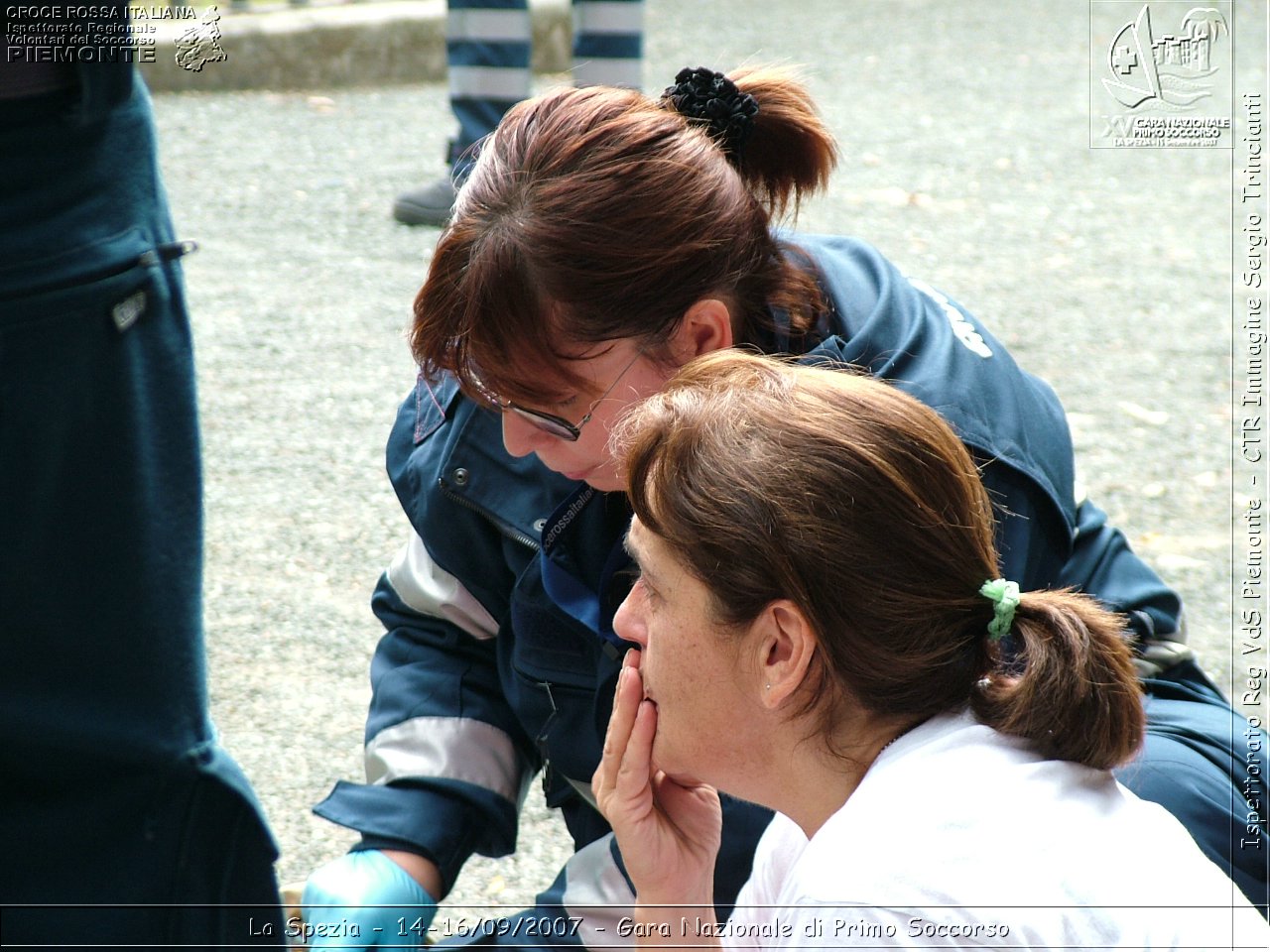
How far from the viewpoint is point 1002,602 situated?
1.29 meters

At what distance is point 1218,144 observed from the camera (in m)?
6.61

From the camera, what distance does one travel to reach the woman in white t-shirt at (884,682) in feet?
3.84

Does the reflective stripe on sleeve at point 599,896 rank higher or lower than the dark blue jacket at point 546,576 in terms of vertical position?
lower

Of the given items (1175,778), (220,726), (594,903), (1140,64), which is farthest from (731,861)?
(1140,64)

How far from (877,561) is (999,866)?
10.9 inches

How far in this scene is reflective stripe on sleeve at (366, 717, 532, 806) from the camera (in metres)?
1.95

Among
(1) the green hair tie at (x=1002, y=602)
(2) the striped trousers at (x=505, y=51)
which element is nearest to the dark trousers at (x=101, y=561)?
(1) the green hair tie at (x=1002, y=602)

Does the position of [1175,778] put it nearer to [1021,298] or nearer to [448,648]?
[448,648]

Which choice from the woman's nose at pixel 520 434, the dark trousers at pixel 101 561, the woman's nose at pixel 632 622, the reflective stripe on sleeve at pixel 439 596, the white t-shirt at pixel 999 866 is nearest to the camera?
the white t-shirt at pixel 999 866

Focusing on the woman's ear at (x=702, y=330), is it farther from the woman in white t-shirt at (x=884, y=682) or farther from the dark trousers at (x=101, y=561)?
the dark trousers at (x=101, y=561)

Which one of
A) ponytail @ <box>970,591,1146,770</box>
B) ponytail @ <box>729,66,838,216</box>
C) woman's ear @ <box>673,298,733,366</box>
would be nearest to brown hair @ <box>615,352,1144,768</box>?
ponytail @ <box>970,591,1146,770</box>

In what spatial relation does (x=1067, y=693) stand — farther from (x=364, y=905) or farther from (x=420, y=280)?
(x=420, y=280)

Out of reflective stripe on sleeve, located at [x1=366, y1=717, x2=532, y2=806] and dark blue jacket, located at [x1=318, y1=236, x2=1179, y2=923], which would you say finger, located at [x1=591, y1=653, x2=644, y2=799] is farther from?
reflective stripe on sleeve, located at [x1=366, y1=717, x2=532, y2=806]

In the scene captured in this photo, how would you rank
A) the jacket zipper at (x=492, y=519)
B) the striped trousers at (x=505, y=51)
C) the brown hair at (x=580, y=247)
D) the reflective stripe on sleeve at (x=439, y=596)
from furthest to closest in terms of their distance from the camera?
→ the striped trousers at (x=505, y=51), the reflective stripe on sleeve at (x=439, y=596), the jacket zipper at (x=492, y=519), the brown hair at (x=580, y=247)
